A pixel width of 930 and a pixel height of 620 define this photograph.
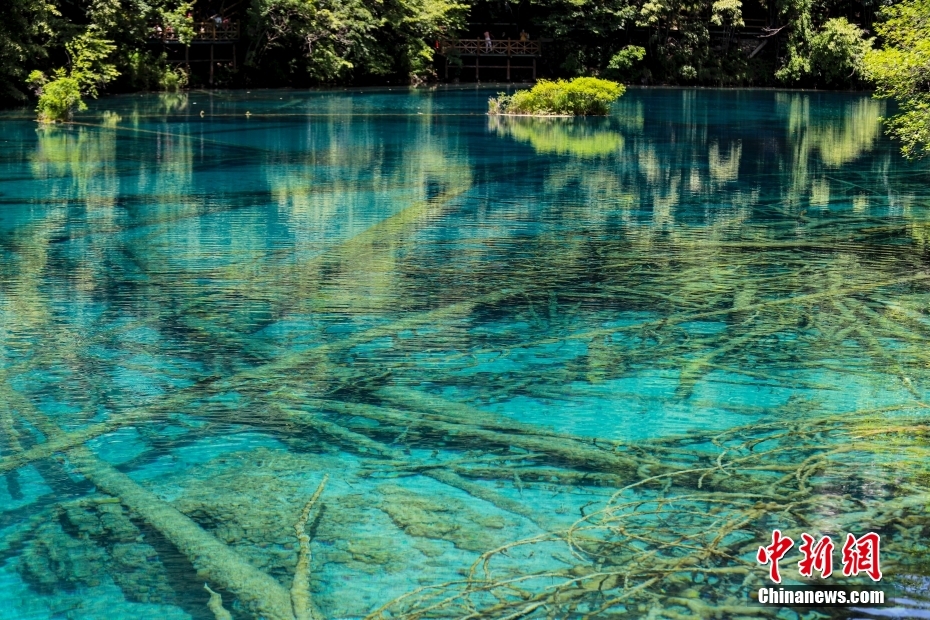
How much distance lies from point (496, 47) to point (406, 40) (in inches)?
200

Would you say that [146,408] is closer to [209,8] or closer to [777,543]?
[777,543]

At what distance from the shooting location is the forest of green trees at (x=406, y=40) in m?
33.4

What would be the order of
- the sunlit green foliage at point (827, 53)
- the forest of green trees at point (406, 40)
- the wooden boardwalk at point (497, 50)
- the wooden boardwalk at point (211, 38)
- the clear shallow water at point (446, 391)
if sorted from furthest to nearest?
the wooden boardwalk at point (497, 50)
the sunlit green foliage at point (827, 53)
the wooden boardwalk at point (211, 38)
the forest of green trees at point (406, 40)
the clear shallow water at point (446, 391)

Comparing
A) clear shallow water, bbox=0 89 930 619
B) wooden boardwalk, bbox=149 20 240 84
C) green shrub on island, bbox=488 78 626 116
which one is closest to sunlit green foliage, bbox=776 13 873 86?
green shrub on island, bbox=488 78 626 116

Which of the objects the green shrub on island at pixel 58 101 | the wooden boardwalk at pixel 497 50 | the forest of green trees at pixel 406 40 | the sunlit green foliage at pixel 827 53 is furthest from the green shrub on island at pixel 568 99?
the sunlit green foliage at pixel 827 53

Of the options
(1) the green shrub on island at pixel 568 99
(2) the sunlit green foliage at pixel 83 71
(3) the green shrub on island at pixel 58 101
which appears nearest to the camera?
(3) the green shrub on island at pixel 58 101

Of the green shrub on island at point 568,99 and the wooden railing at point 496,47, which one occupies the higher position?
the wooden railing at point 496,47

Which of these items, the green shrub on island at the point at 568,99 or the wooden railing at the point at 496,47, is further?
the wooden railing at the point at 496,47

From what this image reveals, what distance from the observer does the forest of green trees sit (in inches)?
1316

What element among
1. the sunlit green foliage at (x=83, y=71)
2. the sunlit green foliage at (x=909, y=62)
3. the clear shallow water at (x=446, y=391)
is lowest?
the clear shallow water at (x=446, y=391)

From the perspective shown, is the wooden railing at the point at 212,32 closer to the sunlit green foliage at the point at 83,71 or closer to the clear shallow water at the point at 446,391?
the sunlit green foliage at the point at 83,71

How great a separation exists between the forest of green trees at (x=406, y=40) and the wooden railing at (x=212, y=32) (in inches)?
9.6

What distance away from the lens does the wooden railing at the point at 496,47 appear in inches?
1895

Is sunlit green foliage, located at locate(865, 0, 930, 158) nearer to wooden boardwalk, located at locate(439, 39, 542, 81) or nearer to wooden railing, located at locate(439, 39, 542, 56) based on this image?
wooden boardwalk, located at locate(439, 39, 542, 81)
